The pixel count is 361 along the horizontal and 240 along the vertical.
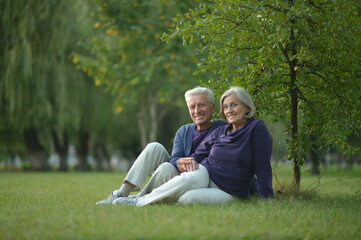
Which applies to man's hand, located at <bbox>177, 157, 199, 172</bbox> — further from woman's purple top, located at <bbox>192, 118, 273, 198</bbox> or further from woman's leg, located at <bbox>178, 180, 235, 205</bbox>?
woman's leg, located at <bbox>178, 180, 235, 205</bbox>

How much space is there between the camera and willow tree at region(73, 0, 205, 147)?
14.3 metres

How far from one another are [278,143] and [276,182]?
0.60 meters

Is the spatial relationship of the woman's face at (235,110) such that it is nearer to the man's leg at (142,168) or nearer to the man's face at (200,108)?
the man's face at (200,108)

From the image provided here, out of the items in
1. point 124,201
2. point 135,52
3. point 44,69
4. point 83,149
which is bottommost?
point 83,149

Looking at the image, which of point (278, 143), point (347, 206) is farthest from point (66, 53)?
point (347, 206)

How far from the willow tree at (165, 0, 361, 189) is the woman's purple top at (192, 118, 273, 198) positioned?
2.83 ft

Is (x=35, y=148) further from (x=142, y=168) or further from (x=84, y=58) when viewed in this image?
(x=142, y=168)

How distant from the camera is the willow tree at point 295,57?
17.3 feet

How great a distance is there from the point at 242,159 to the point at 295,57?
1747 millimetres

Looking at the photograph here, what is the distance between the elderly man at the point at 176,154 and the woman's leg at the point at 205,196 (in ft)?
1.04

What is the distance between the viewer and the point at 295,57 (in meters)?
5.55

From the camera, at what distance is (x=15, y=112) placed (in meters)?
16.0

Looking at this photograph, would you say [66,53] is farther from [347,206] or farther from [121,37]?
[347,206]

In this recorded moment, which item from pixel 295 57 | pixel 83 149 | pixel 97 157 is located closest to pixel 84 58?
pixel 83 149
